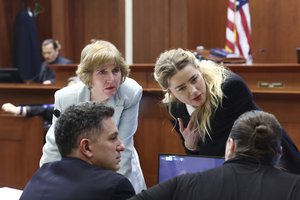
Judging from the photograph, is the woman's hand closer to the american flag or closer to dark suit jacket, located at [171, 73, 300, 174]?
dark suit jacket, located at [171, 73, 300, 174]

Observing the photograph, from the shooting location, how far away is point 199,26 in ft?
→ 21.1

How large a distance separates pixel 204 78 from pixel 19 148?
2292 millimetres

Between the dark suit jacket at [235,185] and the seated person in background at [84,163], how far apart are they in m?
0.10

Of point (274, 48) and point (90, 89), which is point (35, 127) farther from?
point (274, 48)

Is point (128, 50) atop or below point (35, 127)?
atop

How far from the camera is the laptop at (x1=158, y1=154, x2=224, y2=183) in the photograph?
2.00 metres

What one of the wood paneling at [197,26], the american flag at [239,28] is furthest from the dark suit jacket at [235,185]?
the wood paneling at [197,26]

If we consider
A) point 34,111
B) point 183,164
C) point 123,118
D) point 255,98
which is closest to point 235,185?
point 183,164

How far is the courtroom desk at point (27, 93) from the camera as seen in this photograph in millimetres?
4785

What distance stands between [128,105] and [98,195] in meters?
1.00

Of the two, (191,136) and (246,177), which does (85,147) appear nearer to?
(246,177)

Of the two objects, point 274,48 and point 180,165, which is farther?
point 274,48

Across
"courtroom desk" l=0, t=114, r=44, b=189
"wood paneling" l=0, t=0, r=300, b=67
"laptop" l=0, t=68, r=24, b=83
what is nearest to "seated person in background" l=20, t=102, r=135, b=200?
"courtroom desk" l=0, t=114, r=44, b=189

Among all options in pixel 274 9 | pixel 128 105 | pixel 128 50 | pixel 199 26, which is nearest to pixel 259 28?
pixel 274 9
